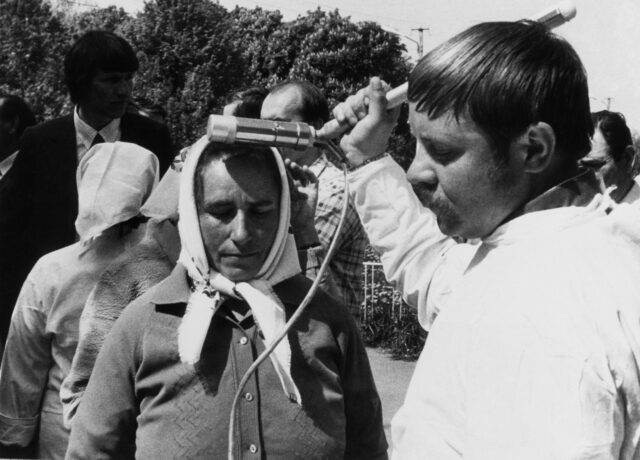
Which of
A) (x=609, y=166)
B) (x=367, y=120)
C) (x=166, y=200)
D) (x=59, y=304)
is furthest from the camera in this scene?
(x=609, y=166)

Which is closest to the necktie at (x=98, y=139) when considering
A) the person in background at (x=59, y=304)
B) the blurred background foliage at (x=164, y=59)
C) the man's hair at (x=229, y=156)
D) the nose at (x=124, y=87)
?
the nose at (x=124, y=87)

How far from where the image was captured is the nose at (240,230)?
2.29 m

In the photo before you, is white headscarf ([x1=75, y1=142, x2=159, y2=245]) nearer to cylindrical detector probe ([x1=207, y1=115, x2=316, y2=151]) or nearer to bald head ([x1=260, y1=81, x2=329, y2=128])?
bald head ([x1=260, y1=81, x2=329, y2=128])

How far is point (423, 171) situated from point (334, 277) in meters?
2.16

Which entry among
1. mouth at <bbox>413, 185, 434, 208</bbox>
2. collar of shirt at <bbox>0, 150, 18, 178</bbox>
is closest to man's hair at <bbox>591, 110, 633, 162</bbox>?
mouth at <bbox>413, 185, 434, 208</bbox>

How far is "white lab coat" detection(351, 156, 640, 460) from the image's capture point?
111 centimetres

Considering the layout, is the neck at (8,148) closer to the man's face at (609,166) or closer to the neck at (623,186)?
the man's face at (609,166)

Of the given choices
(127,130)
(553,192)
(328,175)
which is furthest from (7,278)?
(553,192)

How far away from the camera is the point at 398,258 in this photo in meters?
2.20

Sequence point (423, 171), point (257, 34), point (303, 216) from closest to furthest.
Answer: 1. point (423, 171)
2. point (303, 216)
3. point (257, 34)

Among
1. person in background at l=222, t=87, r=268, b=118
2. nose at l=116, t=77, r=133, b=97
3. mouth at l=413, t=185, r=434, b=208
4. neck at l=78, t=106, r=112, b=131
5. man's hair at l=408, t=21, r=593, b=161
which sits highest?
man's hair at l=408, t=21, r=593, b=161

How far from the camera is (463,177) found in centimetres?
139

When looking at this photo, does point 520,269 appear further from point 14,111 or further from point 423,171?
point 14,111

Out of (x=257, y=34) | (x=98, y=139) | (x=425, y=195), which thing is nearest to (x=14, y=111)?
(x=98, y=139)
